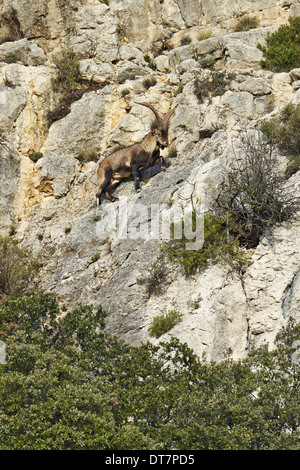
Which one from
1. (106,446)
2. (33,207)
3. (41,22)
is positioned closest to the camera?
(106,446)

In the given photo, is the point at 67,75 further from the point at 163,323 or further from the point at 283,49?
the point at 163,323

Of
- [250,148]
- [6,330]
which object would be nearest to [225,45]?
[250,148]

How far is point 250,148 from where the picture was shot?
13688 millimetres

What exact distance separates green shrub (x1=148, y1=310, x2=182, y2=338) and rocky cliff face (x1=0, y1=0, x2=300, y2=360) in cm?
14

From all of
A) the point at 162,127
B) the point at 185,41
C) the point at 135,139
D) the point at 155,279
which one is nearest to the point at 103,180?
the point at 135,139

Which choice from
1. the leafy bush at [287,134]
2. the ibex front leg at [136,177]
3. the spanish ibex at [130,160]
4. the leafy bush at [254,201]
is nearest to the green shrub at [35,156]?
the spanish ibex at [130,160]

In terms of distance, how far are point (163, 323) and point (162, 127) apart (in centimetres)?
760

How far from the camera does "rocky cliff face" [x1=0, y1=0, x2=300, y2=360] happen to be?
480 inches

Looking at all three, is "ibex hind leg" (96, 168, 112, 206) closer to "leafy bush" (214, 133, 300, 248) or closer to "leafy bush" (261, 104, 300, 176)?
"leafy bush" (214, 133, 300, 248)

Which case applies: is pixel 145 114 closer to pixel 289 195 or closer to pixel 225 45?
pixel 225 45

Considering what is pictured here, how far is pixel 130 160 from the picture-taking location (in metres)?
16.8

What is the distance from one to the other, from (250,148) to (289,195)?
1527mm

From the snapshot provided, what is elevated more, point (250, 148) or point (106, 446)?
point (250, 148)

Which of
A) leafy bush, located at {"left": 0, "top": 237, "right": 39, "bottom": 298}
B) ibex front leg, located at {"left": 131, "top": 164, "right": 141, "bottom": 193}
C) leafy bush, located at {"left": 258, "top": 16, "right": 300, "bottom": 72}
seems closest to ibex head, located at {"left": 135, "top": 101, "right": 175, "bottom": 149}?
ibex front leg, located at {"left": 131, "top": 164, "right": 141, "bottom": 193}
